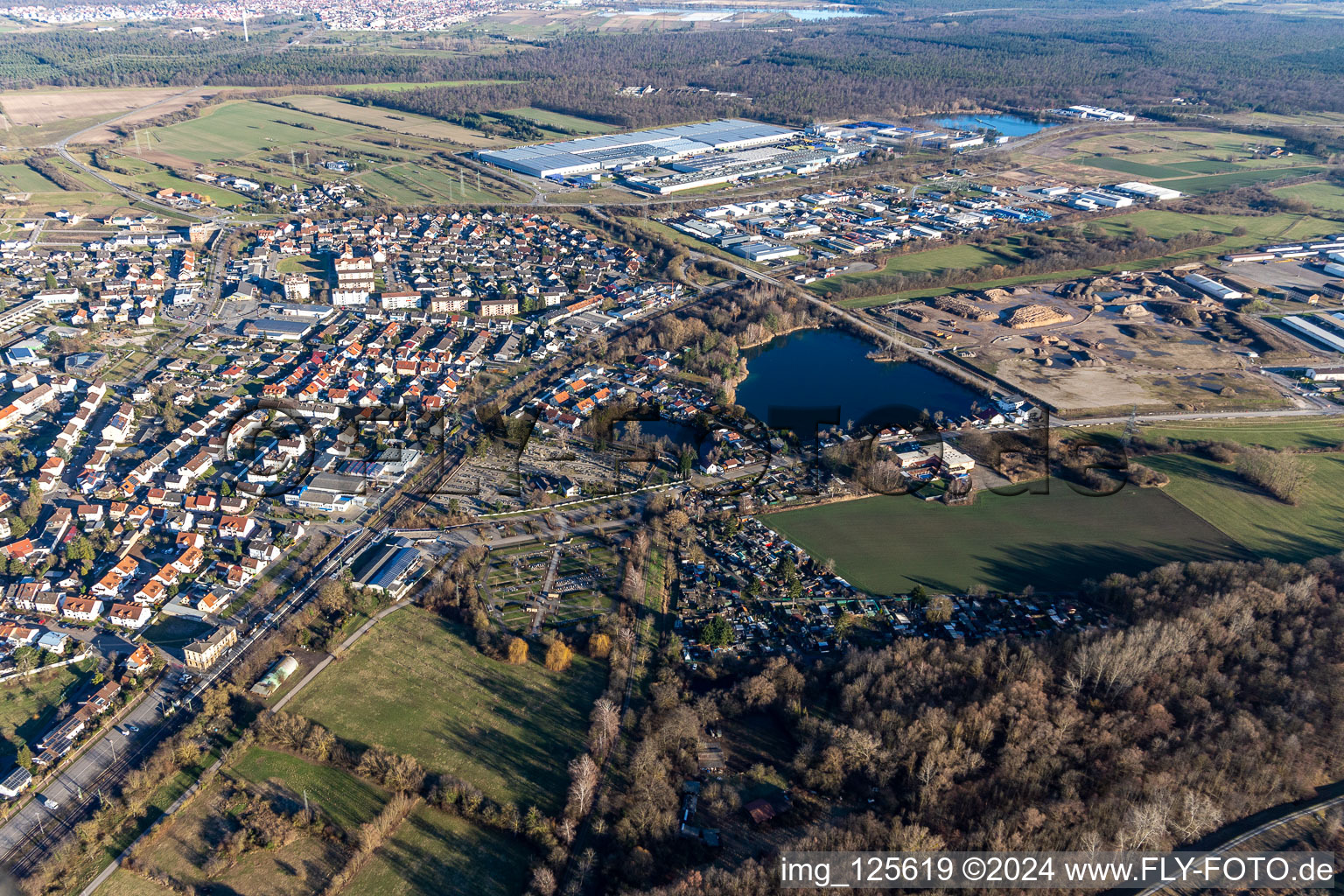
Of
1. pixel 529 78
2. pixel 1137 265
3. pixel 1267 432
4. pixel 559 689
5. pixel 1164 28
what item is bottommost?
pixel 559 689

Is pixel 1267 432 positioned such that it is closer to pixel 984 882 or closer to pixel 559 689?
pixel 984 882

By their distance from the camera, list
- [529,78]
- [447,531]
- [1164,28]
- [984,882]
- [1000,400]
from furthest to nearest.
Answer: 1. [1164,28]
2. [529,78]
3. [1000,400]
4. [447,531]
5. [984,882]

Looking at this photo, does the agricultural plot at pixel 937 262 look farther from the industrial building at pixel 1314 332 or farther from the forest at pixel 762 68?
the forest at pixel 762 68

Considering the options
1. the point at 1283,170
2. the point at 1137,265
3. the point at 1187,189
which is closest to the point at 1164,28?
the point at 1283,170

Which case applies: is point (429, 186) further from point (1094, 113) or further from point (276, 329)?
point (1094, 113)

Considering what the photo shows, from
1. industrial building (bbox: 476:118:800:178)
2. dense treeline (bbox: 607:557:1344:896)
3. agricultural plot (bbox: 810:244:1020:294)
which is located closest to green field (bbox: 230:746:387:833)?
dense treeline (bbox: 607:557:1344:896)

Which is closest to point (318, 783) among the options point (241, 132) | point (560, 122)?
point (241, 132)

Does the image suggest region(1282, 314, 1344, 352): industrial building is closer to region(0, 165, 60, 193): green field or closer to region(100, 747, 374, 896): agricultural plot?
region(100, 747, 374, 896): agricultural plot
